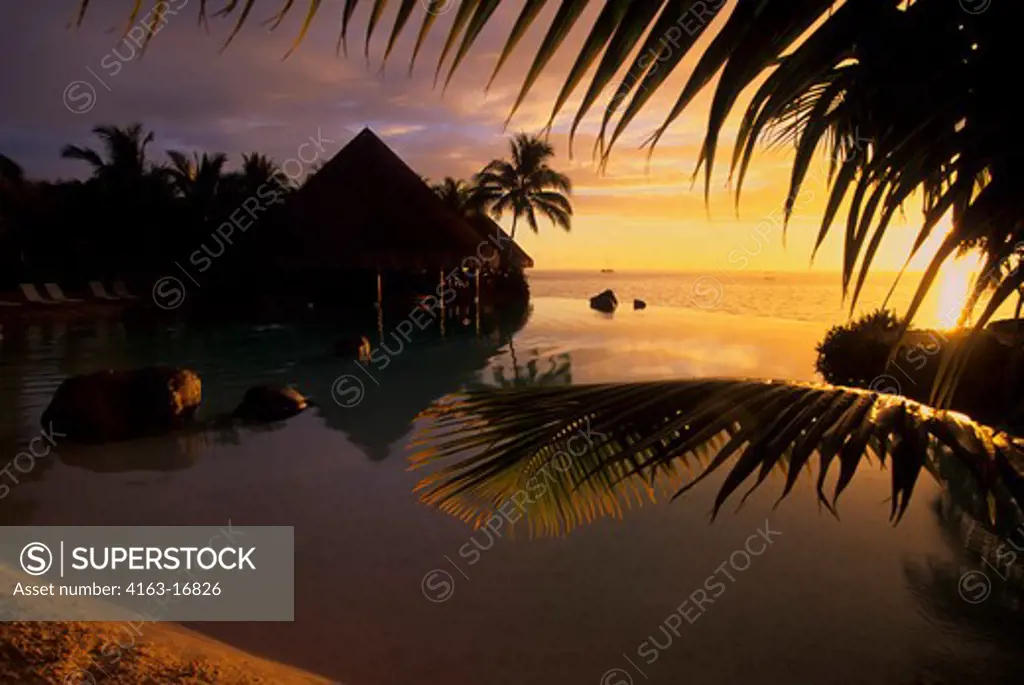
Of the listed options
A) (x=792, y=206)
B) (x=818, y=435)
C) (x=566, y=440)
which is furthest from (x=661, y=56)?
(x=566, y=440)

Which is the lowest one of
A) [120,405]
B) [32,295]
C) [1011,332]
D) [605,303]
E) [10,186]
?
[120,405]

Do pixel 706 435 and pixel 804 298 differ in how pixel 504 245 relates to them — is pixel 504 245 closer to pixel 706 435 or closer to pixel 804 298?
pixel 706 435

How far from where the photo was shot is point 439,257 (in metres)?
15.3

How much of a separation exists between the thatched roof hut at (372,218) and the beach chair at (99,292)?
13.4 metres

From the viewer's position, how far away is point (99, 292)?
24641 mm

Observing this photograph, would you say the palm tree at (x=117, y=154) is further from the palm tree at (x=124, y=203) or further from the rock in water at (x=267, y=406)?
the rock in water at (x=267, y=406)

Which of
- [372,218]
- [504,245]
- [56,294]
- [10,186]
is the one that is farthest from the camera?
[504,245]

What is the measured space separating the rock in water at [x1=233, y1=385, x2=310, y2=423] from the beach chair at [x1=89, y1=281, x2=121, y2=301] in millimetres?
18603

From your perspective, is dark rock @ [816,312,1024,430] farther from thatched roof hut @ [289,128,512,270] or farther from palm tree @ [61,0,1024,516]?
thatched roof hut @ [289,128,512,270]

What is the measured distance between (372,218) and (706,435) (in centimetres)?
1464

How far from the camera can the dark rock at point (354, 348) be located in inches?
593

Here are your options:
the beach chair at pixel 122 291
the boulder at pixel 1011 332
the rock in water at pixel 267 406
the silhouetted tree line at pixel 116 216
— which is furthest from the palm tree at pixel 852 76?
the beach chair at pixel 122 291

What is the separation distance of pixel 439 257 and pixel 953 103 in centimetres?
1465

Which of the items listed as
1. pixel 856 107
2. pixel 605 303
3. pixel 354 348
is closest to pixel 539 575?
pixel 856 107
